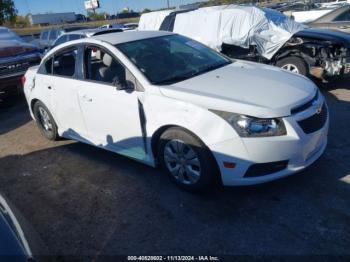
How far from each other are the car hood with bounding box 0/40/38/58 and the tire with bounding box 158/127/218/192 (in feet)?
20.7

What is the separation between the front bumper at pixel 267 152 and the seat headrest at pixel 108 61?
1.62 meters

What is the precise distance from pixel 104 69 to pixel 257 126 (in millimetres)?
2035

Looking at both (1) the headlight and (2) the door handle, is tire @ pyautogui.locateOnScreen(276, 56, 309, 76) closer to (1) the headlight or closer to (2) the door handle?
(1) the headlight

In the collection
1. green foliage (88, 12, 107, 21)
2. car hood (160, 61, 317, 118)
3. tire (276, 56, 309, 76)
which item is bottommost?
tire (276, 56, 309, 76)

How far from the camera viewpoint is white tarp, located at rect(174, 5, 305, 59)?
7.09 m

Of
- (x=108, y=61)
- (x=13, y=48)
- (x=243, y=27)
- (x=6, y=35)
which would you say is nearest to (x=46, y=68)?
(x=108, y=61)

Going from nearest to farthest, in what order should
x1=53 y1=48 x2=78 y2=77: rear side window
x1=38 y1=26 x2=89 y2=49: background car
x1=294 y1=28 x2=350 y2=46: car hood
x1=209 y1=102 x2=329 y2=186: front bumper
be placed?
1. x1=209 y1=102 x2=329 y2=186: front bumper
2. x1=53 y1=48 x2=78 y2=77: rear side window
3. x1=294 y1=28 x2=350 y2=46: car hood
4. x1=38 y1=26 x2=89 y2=49: background car

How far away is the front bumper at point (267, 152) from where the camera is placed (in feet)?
9.63

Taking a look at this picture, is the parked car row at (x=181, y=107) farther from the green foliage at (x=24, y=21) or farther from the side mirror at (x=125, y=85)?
the green foliage at (x=24, y=21)

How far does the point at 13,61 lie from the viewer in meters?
8.00

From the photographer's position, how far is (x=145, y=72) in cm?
362

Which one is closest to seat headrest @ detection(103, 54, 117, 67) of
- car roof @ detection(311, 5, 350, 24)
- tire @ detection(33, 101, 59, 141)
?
tire @ detection(33, 101, 59, 141)

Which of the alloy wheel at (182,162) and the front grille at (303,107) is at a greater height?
the front grille at (303,107)

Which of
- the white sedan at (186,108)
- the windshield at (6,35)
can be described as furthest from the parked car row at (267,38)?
the windshield at (6,35)
